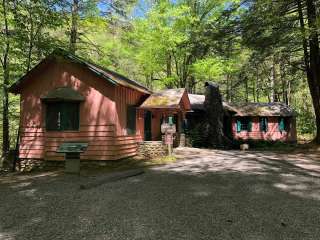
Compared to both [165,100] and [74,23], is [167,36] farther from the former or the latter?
[165,100]

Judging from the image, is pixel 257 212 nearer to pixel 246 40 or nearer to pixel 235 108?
pixel 246 40

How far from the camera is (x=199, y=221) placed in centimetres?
544

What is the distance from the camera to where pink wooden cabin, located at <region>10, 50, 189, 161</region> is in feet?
44.6

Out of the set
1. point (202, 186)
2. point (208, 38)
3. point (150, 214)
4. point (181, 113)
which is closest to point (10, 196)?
point (150, 214)

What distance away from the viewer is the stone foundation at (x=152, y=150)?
15320mm

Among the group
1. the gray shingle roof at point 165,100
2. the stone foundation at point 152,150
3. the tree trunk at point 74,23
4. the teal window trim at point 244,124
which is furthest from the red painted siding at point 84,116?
the teal window trim at point 244,124

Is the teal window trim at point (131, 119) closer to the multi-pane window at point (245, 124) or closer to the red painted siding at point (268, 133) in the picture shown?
the red painted siding at point (268, 133)

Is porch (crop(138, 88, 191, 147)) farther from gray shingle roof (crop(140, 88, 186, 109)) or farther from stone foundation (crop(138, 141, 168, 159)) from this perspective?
stone foundation (crop(138, 141, 168, 159))

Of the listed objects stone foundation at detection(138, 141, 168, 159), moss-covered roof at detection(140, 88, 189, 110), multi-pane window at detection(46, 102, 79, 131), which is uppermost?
moss-covered roof at detection(140, 88, 189, 110)

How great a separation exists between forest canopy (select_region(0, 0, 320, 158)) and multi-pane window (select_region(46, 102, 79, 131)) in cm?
235

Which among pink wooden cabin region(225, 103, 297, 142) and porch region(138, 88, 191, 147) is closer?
porch region(138, 88, 191, 147)

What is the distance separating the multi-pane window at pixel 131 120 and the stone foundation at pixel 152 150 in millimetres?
896

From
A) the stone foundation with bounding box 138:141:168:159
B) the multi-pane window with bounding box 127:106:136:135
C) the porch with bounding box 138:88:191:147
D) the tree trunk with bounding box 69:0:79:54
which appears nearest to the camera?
the multi-pane window with bounding box 127:106:136:135

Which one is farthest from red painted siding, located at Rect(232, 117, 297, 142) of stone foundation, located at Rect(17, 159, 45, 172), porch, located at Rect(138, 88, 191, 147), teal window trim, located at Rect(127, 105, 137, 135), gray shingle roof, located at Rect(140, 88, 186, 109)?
stone foundation, located at Rect(17, 159, 45, 172)
